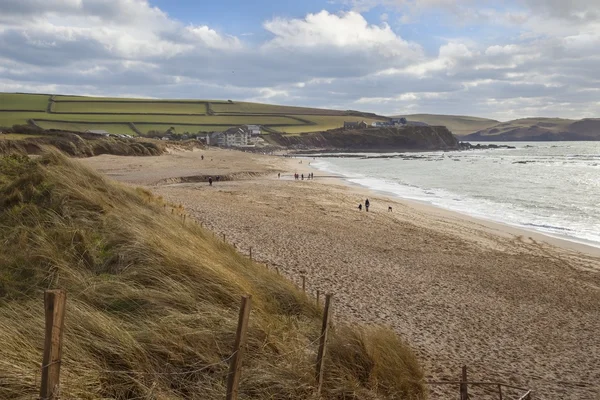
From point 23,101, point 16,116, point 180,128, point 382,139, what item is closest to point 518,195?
point 180,128

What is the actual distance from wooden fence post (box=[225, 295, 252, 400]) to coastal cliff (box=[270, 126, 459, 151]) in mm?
135891

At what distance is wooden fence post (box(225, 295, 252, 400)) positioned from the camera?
176 inches

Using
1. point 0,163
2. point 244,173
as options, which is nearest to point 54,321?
point 0,163

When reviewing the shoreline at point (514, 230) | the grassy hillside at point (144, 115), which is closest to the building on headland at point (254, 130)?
the grassy hillside at point (144, 115)

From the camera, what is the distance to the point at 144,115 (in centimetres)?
14525

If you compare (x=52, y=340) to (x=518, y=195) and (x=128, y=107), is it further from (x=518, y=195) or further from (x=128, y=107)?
(x=128, y=107)

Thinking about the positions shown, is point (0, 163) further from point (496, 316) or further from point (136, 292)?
point (496, 316)

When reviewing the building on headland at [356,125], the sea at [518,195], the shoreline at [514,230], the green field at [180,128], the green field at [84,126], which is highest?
the building on headland at [356,125]

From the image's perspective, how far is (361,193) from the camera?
127 feet

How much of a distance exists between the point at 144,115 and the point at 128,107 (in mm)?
15724

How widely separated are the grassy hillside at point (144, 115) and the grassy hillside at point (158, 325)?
110 metres

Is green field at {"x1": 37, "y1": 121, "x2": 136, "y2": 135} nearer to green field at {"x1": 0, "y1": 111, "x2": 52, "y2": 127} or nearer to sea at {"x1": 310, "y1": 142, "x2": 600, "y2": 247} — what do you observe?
green field at {"x1": 0, "y1": 111, "x2": 52, "y2": 127}

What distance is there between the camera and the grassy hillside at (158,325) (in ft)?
16.2

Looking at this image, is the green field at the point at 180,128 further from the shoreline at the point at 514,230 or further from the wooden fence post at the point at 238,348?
the wooden fence post at the point at 238,348
